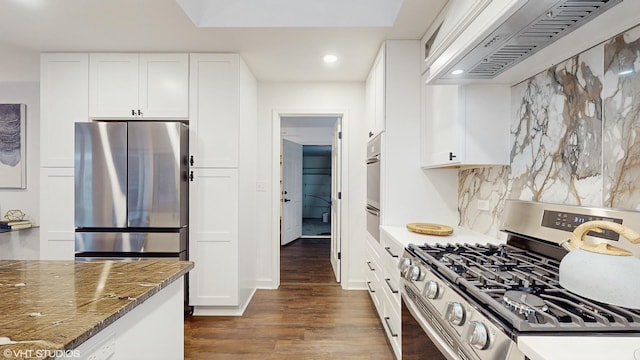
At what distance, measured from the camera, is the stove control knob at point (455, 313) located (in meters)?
1.02

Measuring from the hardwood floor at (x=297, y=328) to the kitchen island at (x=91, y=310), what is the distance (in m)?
1.07

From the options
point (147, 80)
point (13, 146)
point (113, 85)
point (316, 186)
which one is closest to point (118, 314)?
point (147, 80)

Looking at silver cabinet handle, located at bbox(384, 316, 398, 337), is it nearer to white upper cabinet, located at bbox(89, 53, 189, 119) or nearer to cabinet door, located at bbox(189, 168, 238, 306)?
cabinet door, located at bbox(189, 168, 238, 306)

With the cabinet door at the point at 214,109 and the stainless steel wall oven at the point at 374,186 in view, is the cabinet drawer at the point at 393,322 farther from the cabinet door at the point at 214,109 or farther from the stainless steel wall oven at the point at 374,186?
the cabinet door at the point at 214,109

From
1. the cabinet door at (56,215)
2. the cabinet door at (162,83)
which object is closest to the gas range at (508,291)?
the cabinet door at (162,83)

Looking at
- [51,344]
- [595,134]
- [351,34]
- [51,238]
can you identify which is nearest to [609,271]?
[595,134]

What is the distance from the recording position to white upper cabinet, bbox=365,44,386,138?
8.55 ft

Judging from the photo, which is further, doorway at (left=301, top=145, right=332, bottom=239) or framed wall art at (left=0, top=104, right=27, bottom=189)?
doorway at (left=301, top=145, right=332, bottom=239)

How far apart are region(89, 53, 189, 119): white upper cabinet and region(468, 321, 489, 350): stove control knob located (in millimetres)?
2735

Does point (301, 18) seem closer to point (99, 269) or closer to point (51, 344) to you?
point (99, 269)

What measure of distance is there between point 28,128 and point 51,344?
416 cm

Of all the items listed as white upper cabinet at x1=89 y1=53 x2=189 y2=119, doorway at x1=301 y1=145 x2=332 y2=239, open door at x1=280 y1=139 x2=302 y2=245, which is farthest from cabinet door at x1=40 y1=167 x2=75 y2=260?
doorway at x1=301 y1=145 x2=332 y2=239

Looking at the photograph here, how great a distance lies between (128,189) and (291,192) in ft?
11.6

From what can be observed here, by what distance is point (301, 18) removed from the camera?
235cm
